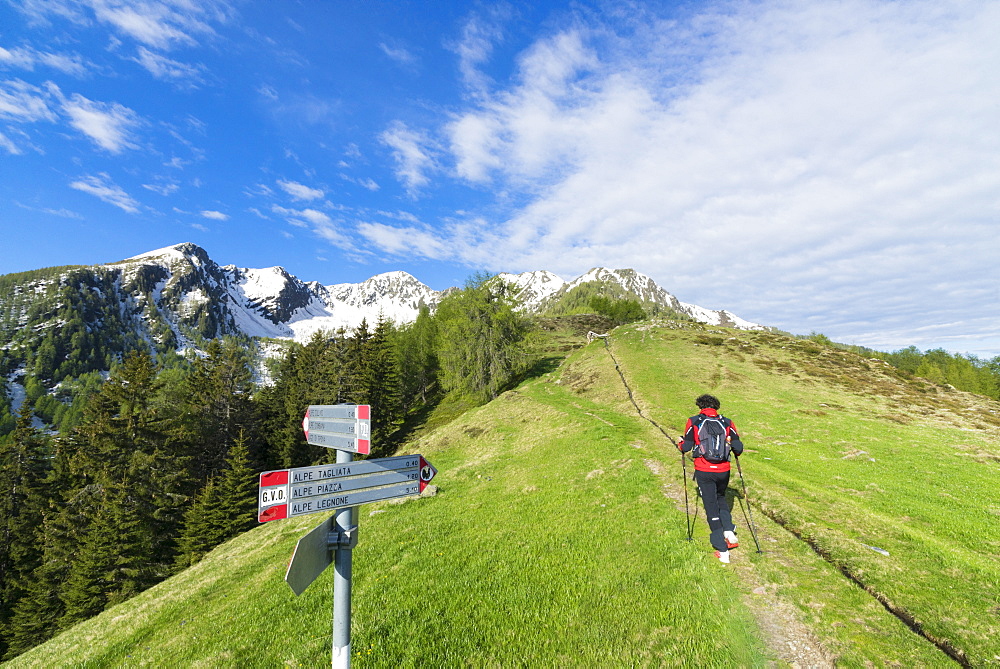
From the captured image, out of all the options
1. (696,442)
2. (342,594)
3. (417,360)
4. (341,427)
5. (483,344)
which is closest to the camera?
(342,594)

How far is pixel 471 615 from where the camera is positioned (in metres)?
7.82

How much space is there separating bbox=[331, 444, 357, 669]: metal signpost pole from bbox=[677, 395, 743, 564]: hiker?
7839 millimetres

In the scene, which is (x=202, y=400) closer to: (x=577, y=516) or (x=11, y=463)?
(x=11, y=463)

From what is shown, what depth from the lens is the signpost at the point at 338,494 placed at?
13.7 feet

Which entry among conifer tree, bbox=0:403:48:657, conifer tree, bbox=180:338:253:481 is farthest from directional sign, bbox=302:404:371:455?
conifer tree, bbox=180:338:253:481

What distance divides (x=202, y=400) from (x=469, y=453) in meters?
40.5

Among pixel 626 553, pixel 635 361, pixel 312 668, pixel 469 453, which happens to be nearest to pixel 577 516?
pixel 626 553

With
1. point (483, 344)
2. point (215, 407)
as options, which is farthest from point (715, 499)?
point (215, 407)

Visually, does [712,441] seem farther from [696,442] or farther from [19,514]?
[19,514]

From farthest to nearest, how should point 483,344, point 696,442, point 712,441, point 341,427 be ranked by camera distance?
point 483,344 → point 696,442 → point 712,441 → point 341,427

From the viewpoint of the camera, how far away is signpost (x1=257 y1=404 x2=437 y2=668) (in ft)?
13.7

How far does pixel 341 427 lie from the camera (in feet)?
17.2

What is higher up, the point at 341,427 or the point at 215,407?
the point at 341,427

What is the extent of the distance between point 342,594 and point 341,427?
1.98 m
